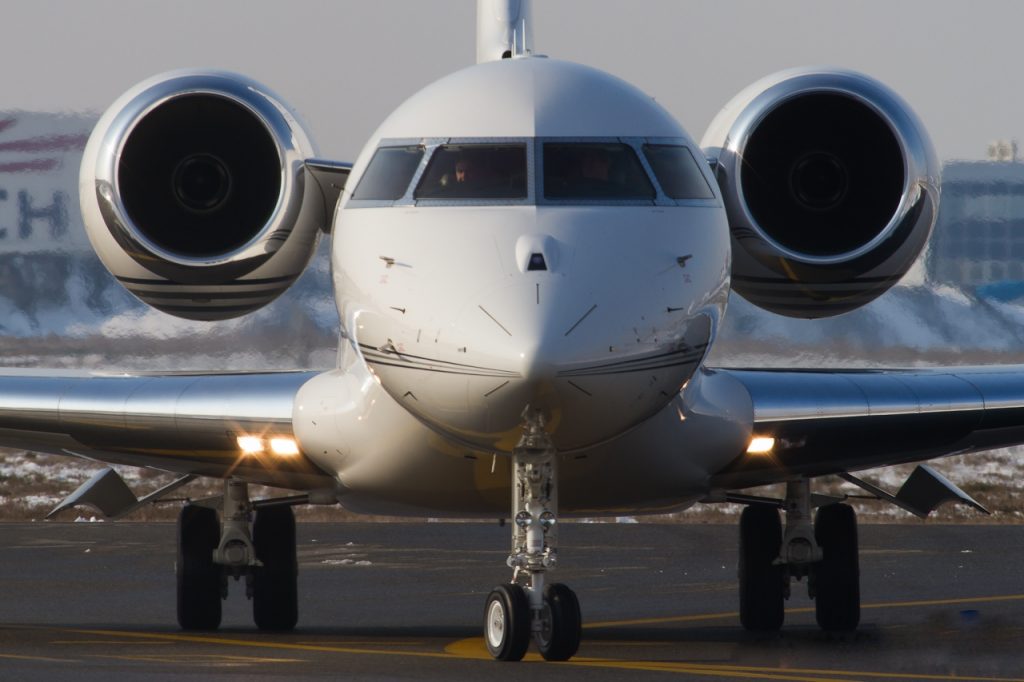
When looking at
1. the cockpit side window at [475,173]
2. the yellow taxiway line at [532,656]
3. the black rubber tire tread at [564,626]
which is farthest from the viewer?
the cockpit side window at [475,173]

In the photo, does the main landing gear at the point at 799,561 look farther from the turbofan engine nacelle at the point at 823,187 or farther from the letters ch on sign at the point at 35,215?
the letters ch on sign at the point at 35,215

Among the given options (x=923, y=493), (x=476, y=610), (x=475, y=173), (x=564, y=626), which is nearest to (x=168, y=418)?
(x=476, y=610)

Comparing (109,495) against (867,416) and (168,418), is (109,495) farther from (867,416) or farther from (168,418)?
(867,416)

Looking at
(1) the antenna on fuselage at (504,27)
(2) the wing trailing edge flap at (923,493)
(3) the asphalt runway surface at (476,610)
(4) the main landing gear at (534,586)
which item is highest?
(1) the antenna on fuselage at (504,27)

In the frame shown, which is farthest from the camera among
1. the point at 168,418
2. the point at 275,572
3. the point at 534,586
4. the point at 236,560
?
the point at 275,572

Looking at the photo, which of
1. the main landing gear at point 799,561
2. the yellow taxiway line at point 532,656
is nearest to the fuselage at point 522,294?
the yellow taxiway line at point 532,656

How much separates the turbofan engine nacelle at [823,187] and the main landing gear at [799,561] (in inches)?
69.5

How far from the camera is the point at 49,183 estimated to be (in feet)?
87.0

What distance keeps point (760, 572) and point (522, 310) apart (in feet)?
18.8

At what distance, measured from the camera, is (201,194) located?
45.5ft

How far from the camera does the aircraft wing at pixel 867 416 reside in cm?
1332

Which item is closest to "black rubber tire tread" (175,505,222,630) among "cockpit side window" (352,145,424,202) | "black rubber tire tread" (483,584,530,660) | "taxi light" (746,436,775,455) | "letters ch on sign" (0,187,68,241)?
"cockpit side window" (352,145,424,202)

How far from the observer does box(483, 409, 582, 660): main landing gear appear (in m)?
10.6

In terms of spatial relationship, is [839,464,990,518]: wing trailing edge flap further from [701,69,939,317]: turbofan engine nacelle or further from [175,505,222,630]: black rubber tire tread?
[175,505,222,630]: black rubber tire tread
